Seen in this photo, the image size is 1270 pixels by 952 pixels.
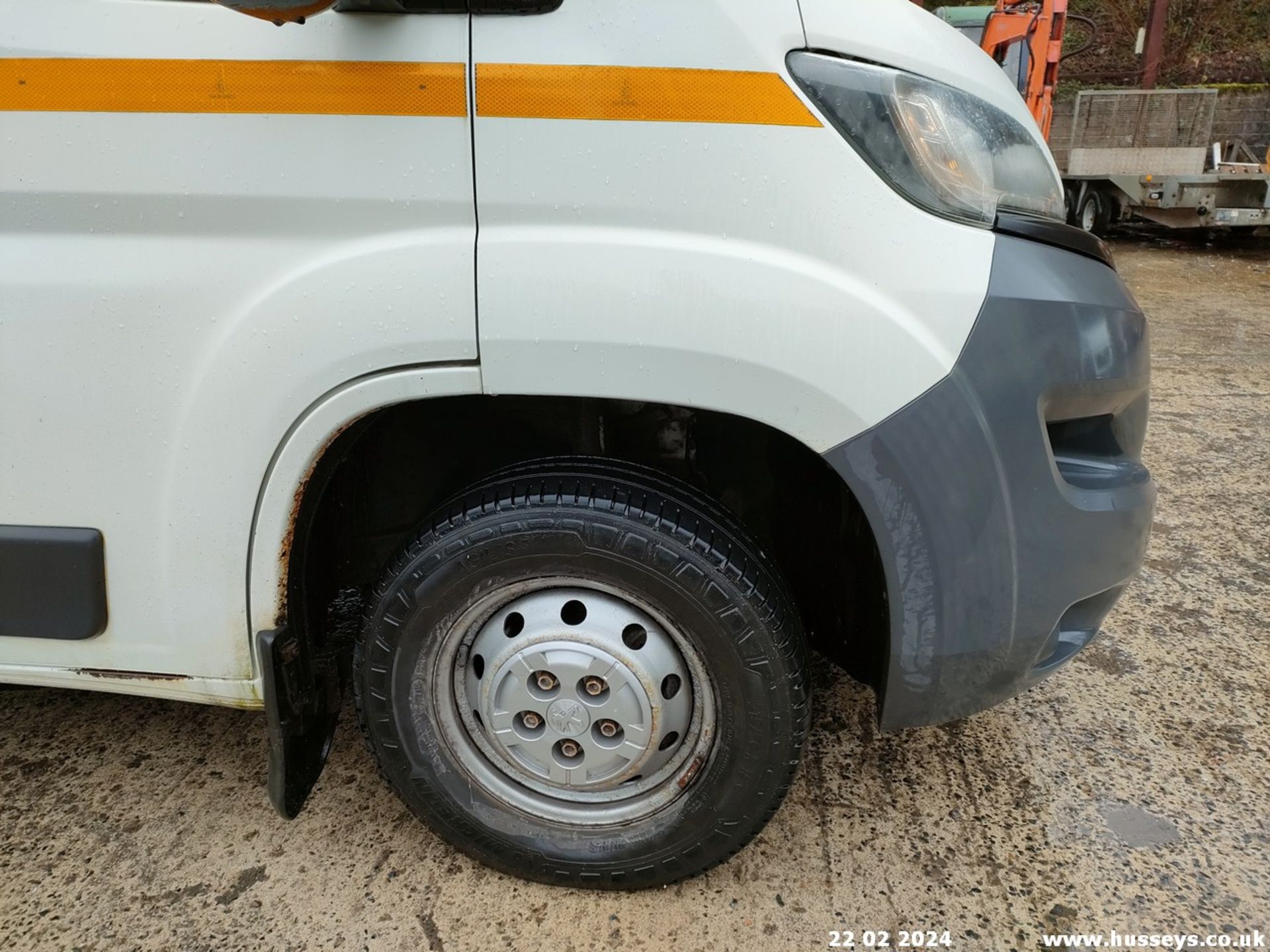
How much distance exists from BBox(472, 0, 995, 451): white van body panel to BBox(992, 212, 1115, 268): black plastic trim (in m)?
0.13

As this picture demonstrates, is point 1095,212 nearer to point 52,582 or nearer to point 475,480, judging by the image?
point 475,480

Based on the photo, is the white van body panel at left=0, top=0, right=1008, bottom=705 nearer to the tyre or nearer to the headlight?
the headlight

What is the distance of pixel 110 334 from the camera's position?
5.11 ft

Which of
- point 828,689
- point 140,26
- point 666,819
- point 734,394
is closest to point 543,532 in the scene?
point 734,394

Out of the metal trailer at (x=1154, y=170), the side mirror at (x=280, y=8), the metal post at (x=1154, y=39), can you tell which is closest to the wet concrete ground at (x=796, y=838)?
the side mirror at (x=280, y=8)

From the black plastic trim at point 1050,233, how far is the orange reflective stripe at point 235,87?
0.93m

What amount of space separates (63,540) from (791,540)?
1.48m

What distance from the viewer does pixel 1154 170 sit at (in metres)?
10.7

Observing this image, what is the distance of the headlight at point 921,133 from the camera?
1.45 metres

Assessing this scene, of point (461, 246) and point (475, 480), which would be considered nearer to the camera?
point (461, 246)

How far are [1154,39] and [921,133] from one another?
1824 cm

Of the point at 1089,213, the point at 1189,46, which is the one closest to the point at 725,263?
the point at 1089,213

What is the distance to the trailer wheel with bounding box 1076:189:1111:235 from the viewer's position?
1136cm

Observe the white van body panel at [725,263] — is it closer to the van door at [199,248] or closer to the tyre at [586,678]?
the van door at [199,248]
